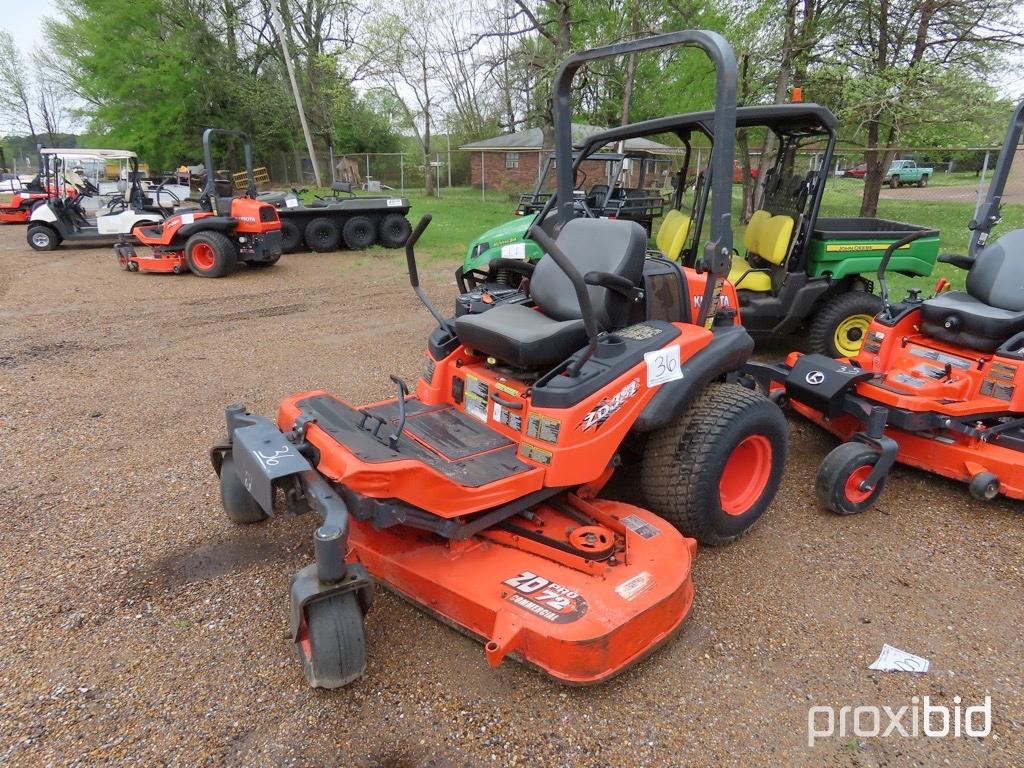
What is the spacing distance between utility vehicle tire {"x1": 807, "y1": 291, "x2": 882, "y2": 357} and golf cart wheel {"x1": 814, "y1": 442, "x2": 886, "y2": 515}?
94.9 inches

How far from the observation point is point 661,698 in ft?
7.67

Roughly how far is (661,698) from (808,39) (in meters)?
13.6

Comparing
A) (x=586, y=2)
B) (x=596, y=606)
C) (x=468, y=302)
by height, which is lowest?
(x=596, y=606)

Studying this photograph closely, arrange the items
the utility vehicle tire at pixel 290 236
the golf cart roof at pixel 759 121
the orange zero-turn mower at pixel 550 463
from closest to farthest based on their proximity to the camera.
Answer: the orange zero-turn mower at pixel 550 463
the golf cart roof at pixel 759 121
the utility vehicle tire at pixel 290 236

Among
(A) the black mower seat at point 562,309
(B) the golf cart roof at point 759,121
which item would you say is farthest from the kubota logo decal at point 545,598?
(B) the golf cart roof at point 759,121

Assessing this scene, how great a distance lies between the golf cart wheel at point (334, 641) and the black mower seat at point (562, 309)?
120cm

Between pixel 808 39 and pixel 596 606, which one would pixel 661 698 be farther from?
pixel 808 39

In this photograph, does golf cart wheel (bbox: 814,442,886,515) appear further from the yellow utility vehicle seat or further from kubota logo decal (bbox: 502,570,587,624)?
the yellow utility vehicle seat

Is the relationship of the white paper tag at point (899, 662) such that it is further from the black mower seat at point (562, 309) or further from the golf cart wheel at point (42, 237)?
the golf cart wheel at point (42, 237)

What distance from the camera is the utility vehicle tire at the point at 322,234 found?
1197cm

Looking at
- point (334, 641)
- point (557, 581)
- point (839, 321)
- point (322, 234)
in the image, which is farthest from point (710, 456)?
point (322, 234)

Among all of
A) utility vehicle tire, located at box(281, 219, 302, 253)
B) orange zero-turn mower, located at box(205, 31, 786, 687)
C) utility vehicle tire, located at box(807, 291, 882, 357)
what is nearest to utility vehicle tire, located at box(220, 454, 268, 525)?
orange zero-turn mower, located at box(205, 31, 786, 687)

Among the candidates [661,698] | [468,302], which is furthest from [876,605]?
[468,302]

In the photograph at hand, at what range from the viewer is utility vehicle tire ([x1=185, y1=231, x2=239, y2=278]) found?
966 cm
